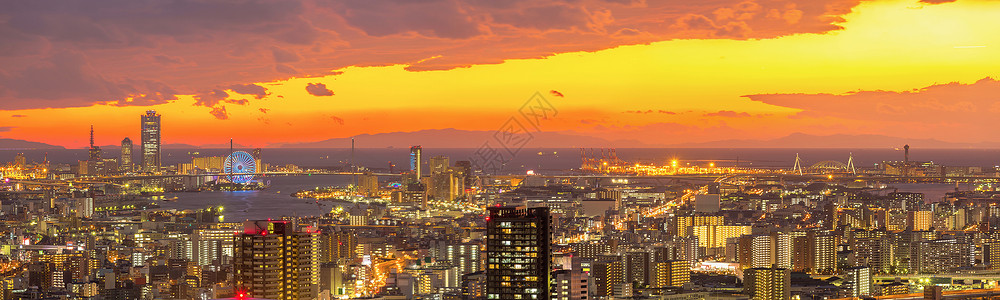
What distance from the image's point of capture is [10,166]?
54.5 m

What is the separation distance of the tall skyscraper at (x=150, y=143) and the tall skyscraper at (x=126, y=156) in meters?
0.63

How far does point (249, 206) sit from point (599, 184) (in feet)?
43.5

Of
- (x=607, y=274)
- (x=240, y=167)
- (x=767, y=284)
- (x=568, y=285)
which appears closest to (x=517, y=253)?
(x=568, y=285)

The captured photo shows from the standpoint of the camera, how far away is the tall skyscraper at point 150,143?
5872 centimetres

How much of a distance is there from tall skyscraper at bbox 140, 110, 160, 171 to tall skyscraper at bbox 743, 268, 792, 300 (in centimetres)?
4384

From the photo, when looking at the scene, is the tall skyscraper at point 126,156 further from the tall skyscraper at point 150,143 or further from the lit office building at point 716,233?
the lit office building at point 716,233

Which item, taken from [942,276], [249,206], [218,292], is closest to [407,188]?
[249,206]

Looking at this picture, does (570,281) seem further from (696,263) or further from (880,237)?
(880,237)

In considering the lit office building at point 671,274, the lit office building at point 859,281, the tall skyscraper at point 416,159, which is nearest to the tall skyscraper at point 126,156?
the tall skyscraper at point 416,159

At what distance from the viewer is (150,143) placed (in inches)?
2344

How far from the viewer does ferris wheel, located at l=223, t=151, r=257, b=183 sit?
5631cm

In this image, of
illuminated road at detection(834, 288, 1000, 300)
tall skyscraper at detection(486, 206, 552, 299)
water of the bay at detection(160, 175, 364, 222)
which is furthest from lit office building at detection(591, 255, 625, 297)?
water of the bay at detection(160, 175, 364, 222)

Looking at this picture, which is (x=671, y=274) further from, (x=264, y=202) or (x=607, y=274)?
(x=264, y=202)

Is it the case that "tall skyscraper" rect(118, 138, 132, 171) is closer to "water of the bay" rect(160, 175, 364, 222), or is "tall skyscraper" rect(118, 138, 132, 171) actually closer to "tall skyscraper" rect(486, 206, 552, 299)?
"water of the bay" rect(160, 175, 364, 222)
